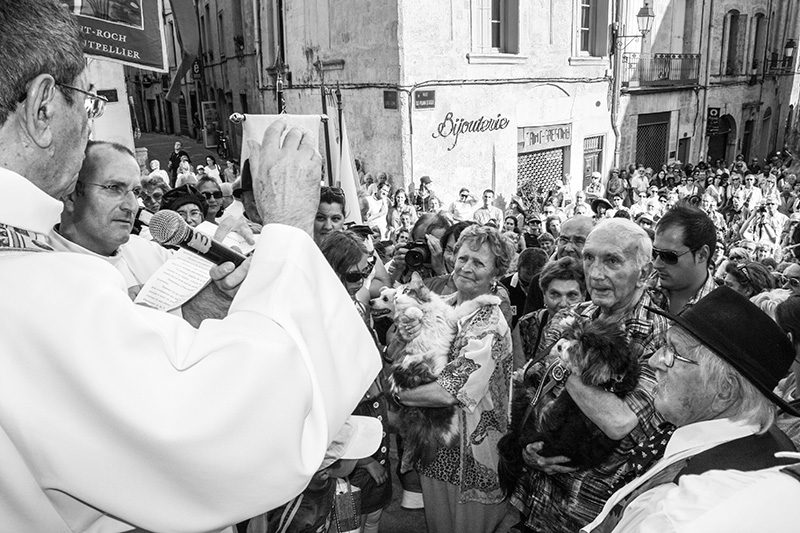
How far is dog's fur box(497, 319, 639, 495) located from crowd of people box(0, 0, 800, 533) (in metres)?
0.02

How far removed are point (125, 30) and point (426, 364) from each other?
10.3 ft

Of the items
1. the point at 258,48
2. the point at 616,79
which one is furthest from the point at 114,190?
the point at 258,48

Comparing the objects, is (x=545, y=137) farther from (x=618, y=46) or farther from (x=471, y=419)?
(x=471, y=419)

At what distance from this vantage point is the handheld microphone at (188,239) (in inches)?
57.1

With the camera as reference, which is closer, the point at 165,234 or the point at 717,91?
the point at 165,234

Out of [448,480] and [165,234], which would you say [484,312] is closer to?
[448,480]

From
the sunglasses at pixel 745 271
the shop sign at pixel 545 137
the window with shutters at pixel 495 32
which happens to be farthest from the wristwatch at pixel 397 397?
the shop sign at pixel 545 137

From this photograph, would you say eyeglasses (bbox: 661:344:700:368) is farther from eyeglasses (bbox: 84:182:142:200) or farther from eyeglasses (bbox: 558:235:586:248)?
eyeglasses (bbox: 558:235:586:248)

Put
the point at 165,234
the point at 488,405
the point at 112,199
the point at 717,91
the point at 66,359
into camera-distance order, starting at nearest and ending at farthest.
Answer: the point at 66,359, the point at 165,234, the point at 112,199, the point at 488,405, the point at 717,91

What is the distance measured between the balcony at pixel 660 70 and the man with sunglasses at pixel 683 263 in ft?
50.5

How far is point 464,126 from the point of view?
13.4m

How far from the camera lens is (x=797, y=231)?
5.25 m

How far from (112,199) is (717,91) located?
24.4m

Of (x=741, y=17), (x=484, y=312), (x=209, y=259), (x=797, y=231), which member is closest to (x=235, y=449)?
(x=209, y=259)
